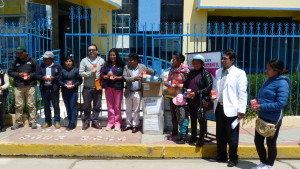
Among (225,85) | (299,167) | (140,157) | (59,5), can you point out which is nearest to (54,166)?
(140,157)

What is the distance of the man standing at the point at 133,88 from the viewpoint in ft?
20.4

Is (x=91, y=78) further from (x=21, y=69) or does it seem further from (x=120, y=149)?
(x=120, y=149)

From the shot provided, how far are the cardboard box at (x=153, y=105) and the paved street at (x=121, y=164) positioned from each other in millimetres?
1305

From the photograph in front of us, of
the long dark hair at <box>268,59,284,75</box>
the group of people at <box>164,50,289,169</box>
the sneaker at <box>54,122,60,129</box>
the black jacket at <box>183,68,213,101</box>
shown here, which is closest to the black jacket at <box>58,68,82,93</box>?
the sneaker at <box>54,122,60,129</box>

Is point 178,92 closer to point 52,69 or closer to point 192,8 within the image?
point 52,69

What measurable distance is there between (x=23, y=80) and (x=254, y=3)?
9.89 metres

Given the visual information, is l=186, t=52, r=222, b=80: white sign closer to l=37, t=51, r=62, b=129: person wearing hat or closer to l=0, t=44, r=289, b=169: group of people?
l=0, t=44, r=289, b=169: group of people

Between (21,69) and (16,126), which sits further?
(16,126)

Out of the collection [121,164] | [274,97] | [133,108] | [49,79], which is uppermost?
[49,79]

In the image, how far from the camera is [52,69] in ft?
21.5

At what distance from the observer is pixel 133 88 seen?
20.9ft

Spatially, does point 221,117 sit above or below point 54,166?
above

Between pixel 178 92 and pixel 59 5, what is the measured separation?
920 cm

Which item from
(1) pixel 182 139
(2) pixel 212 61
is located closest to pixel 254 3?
(2) pixel 212 61
